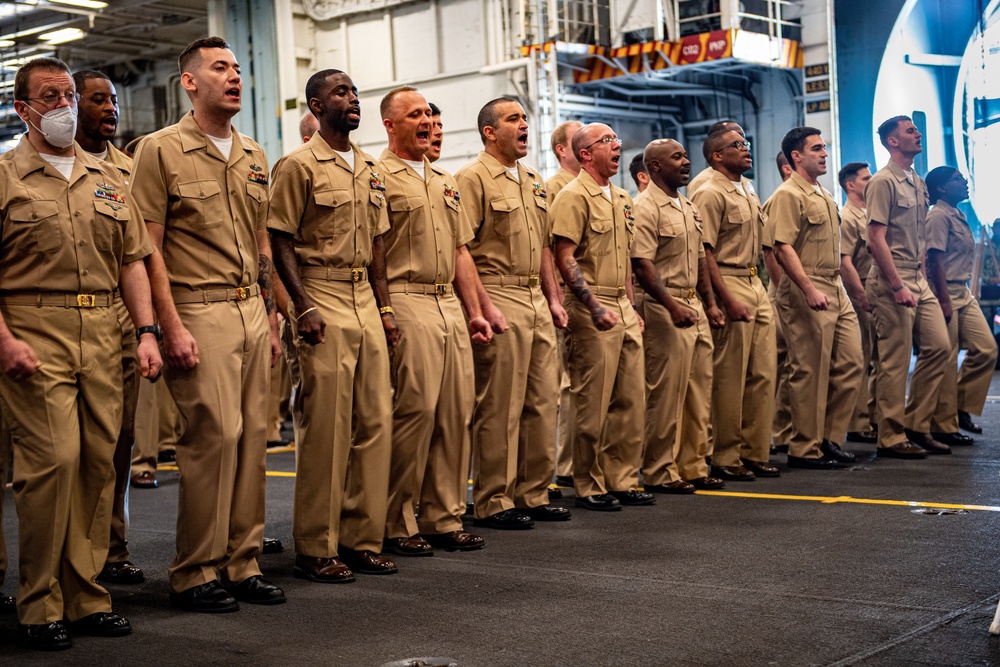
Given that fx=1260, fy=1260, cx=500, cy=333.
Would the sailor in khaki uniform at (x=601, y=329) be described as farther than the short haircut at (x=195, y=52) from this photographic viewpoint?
Yes

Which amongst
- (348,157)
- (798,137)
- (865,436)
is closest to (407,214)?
(348,157)

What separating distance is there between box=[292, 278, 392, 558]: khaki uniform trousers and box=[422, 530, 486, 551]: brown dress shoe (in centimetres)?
41

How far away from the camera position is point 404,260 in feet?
16.8

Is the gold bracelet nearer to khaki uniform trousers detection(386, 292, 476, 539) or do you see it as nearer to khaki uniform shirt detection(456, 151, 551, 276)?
khaki uniform trousers detection(386, 292, 476, 539)

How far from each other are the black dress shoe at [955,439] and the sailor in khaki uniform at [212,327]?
5096 mm

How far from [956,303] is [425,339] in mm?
4513

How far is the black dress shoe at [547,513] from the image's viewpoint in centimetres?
568

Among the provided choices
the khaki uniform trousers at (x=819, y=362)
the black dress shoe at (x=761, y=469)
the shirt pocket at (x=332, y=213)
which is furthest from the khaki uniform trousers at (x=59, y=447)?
the khaki uniform trousers at (x=819, y=362)

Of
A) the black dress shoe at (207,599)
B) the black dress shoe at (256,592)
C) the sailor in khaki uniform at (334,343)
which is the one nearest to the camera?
the black dress shoe at (207,599)

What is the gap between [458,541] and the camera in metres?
5.09

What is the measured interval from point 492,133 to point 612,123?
10660 mm

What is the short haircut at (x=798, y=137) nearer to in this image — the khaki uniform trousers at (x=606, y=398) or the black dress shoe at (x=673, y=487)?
the khaki uniform trousers at (x=606, y=398)

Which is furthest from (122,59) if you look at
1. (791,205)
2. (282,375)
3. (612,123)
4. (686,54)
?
(791,205)

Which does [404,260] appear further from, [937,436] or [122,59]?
[122,59]
